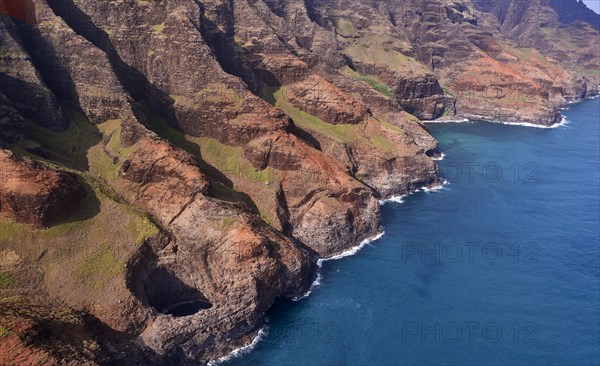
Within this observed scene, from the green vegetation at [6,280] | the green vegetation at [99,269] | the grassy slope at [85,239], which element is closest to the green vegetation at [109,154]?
the grassy slope at [85,239]

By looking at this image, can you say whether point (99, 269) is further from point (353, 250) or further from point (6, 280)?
point (353, 250)

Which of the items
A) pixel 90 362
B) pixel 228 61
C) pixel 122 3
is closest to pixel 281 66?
pixel 228 61

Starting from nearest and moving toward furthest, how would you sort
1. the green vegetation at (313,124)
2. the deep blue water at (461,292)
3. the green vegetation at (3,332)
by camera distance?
the green vegetation at (3,332)
the deep blue water at (461,292)
the green vegetation at (313,124)

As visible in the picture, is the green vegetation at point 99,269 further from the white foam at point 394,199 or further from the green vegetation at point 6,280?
the white foam at point 394,199

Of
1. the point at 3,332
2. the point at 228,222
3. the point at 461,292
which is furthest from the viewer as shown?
the point at 461,292

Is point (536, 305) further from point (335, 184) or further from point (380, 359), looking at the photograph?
point (335, 184)

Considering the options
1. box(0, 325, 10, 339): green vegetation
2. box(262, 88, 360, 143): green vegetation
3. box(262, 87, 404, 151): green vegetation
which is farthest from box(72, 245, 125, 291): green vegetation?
box(262, 88, 360, 143): green vegetation

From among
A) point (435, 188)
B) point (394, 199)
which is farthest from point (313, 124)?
point (435, 188)
